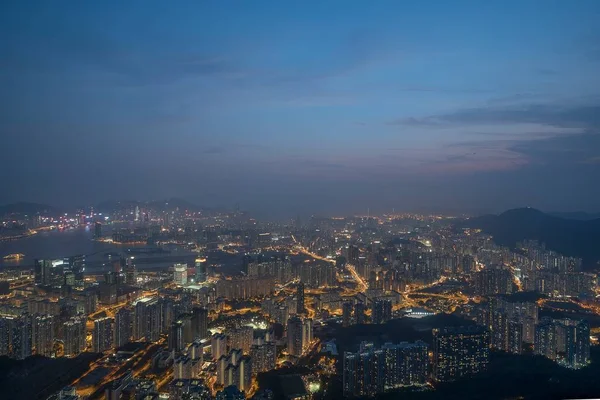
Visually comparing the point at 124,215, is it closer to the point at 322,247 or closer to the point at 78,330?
the point at 78,330

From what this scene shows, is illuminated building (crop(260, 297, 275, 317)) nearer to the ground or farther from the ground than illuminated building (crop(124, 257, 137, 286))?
nearer to the ground

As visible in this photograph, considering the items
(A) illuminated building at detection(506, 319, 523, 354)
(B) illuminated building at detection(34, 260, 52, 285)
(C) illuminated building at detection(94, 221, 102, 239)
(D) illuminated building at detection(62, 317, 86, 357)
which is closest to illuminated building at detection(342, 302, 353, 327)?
(A) illuminated building at detection(506, 319, 523, 354)

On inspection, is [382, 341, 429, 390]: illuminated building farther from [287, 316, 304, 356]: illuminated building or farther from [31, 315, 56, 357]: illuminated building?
[31, 315, 56, 357]: illuminated building

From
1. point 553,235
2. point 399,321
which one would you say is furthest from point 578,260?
point 399,321

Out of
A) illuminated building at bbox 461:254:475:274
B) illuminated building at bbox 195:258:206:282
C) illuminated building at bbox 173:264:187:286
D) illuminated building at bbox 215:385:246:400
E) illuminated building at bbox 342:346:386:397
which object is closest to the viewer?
illuminated building at bbox 215:385:246:400

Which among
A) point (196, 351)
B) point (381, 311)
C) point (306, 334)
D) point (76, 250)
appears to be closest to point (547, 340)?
point (381, 311)

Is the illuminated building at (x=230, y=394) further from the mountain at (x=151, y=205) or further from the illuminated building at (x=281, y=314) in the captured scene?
the mountain at (x=151, y=205)

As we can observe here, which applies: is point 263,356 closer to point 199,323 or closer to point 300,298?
point 199,323

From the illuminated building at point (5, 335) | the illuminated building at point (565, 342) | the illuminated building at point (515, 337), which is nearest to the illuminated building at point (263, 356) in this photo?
the illuminated building at point (5, 335)
